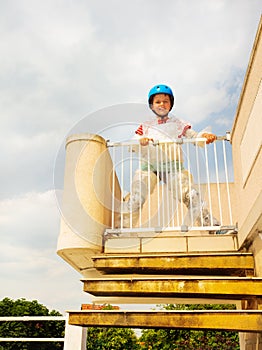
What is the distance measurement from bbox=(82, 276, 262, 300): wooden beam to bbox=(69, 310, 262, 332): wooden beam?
287mm

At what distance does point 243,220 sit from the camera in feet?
9.16

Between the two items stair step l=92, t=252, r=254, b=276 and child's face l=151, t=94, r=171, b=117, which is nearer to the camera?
stair step l=92, t=252, r=254, b=276

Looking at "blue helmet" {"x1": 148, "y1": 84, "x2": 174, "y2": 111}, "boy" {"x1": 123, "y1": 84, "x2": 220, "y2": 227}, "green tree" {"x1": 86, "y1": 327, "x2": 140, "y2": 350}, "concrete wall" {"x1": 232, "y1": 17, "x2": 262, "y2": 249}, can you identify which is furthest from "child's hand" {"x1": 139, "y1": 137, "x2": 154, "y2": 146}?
"green tree" {"x1": 86, "y1": 327, "x2": 140, "y2": 350}

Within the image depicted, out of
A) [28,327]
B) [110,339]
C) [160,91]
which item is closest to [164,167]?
[160,91]

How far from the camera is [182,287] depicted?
2371 mm

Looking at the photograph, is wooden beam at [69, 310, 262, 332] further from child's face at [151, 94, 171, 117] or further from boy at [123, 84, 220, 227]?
child's face at [151, 94, 171, 117]

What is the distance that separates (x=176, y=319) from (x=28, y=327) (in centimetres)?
679

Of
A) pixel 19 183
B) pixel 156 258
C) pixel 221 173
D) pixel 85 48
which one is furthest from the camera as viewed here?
pixel 19 183

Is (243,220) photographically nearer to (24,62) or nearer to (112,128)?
(112,128)

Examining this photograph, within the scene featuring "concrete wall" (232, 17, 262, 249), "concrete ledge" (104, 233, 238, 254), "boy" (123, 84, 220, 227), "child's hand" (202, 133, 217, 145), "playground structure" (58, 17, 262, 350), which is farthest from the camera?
"child's hand" (202, 133, 217, 145)

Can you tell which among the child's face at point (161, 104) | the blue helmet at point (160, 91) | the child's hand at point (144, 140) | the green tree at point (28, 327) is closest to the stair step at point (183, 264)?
the child's hand at point (144, 140)

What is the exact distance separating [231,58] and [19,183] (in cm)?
272

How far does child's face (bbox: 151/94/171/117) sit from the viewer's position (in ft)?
12.4

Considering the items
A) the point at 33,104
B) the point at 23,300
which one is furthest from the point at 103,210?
the point at 23,300
